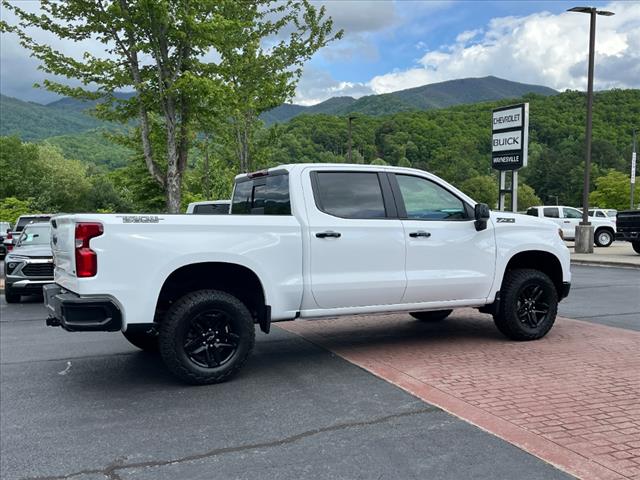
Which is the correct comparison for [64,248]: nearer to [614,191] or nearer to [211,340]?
[211,340]

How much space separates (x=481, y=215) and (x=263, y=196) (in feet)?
7.47

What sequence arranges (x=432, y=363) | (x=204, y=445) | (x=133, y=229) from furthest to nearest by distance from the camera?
(x=432, y=363) < (x=133, y=229) < (x=204, y=445)

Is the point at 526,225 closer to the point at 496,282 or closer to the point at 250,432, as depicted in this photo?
the point at 496,282

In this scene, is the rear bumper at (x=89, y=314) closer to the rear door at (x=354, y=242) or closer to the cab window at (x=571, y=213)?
the rear door at (x=354, y=242)

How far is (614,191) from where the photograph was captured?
220 feet

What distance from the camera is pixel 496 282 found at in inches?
255

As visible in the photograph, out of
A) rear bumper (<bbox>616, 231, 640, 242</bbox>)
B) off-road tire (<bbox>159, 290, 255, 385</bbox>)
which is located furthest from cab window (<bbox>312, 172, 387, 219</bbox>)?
rear bumper (<bbox>616, 231, 640, 242</bbox>)

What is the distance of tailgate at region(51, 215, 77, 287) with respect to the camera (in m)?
4.87

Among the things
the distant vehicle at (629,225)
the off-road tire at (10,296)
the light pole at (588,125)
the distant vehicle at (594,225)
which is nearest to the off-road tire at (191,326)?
the off-road tire at (10,296)

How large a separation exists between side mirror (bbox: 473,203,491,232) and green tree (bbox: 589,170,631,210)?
67.9m

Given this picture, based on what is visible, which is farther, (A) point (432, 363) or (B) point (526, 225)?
(B) point (526, 225)

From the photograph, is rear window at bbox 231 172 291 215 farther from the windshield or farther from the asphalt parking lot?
the windshield

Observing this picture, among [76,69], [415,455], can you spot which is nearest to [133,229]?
[415,455]

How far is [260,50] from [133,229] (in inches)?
655
